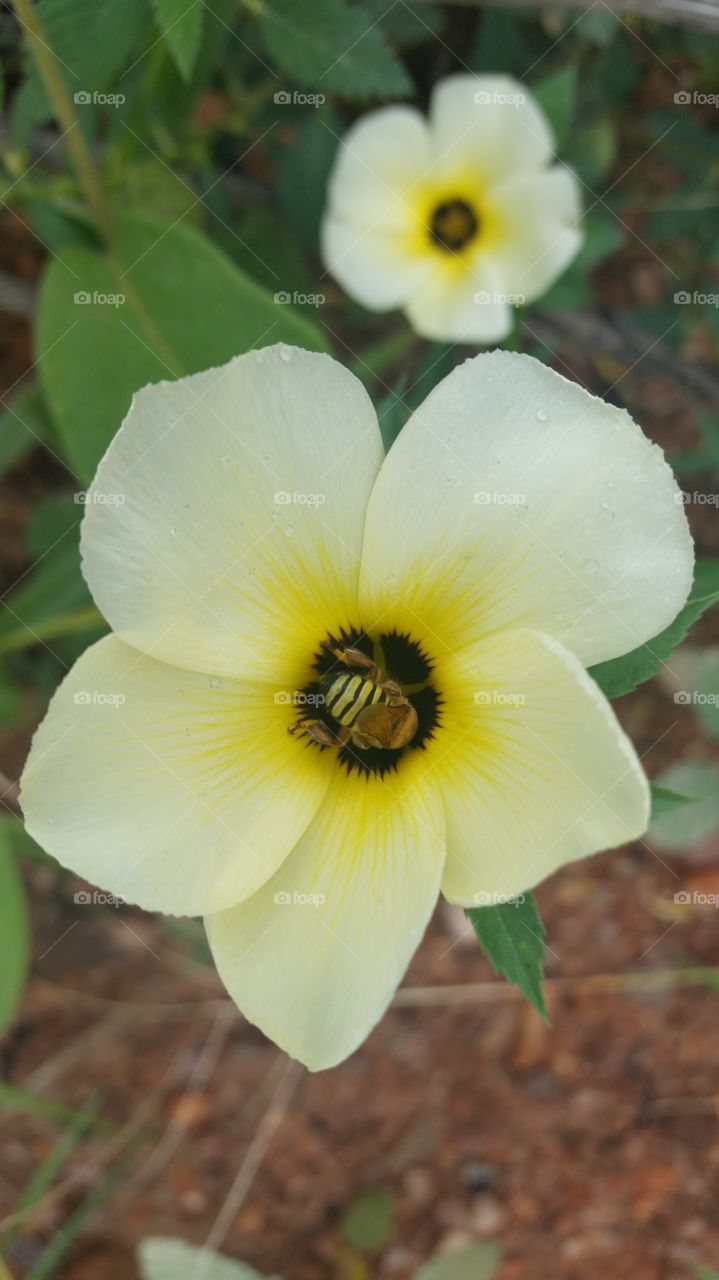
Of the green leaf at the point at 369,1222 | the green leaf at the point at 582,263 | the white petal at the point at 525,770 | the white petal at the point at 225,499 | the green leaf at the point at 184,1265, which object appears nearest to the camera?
the white petal at the point at 525,770

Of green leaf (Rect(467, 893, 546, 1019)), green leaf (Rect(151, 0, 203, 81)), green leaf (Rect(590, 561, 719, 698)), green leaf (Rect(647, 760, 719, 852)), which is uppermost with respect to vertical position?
green leaf (Rect(151, 0, 203, 81))

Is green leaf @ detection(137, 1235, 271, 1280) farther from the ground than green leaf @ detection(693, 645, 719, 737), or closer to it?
farther from the ground

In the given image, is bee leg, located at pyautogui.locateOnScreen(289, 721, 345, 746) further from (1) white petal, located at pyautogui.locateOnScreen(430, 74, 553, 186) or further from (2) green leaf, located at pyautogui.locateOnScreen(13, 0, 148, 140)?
(1) white petal, located at pyautogui.locateOnScreen(430, 74, 553, 186)

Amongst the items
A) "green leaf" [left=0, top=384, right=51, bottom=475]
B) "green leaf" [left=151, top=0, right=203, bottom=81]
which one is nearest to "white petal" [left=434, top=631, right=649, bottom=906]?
"green leaf" [left=151, top=0, right=203, bottom=81]

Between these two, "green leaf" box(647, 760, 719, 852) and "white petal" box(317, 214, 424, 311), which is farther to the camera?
"green leaf" box(647, 760, 719, 852)

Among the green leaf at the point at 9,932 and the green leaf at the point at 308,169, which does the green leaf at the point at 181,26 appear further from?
the green leaf at the point at 9,932

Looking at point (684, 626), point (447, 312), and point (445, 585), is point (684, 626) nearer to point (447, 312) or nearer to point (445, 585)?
point (445, 585)

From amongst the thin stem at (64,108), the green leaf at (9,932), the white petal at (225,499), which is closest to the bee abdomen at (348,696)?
the white petal at (225,499)
